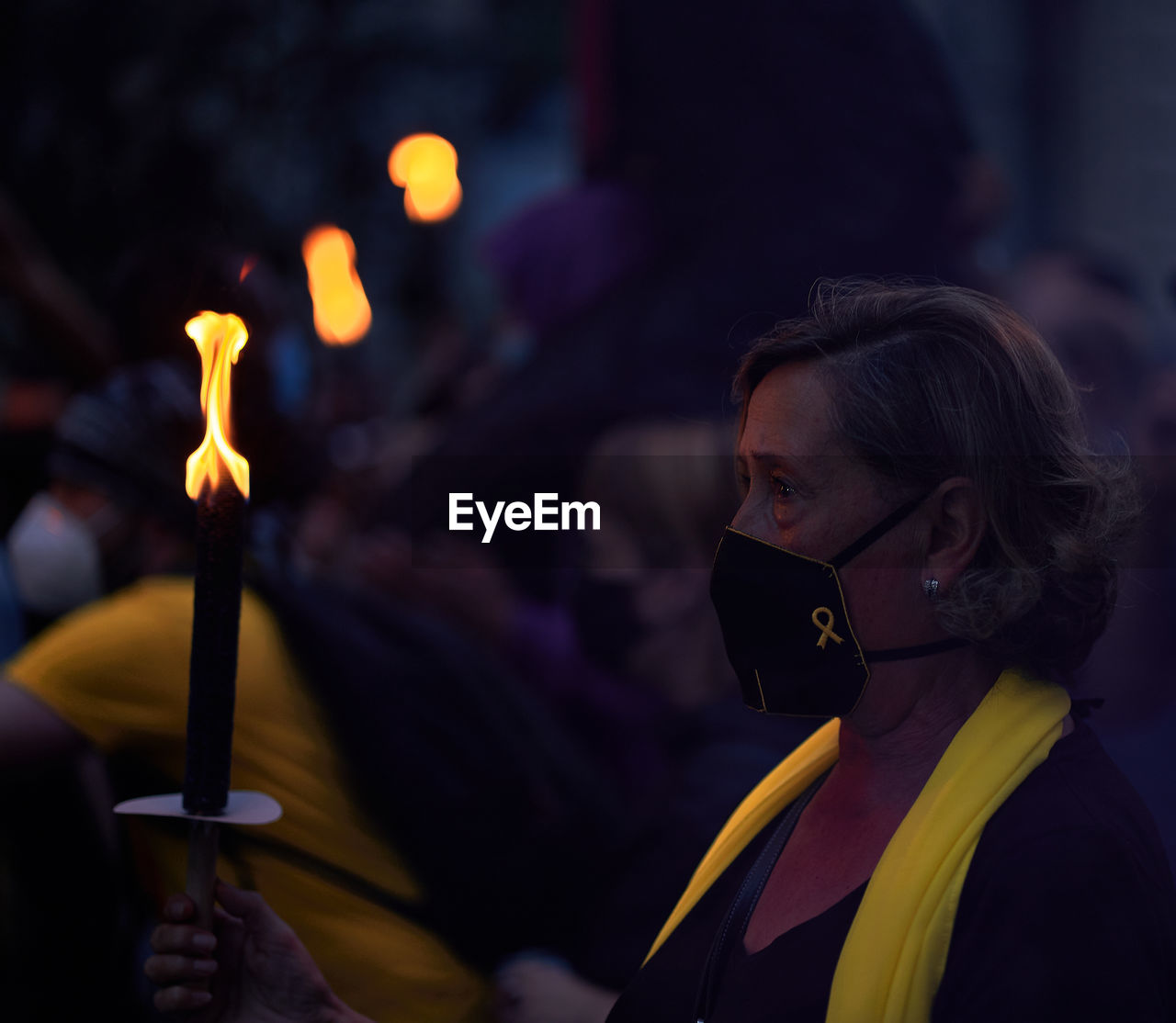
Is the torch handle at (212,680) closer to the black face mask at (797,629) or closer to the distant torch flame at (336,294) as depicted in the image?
the black face mask at (797,629)

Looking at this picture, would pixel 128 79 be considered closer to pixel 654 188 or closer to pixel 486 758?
pixel 654 188

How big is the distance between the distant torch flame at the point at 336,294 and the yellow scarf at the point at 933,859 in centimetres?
157

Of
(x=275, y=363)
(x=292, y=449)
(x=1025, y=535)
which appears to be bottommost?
(x=1025, y=535)

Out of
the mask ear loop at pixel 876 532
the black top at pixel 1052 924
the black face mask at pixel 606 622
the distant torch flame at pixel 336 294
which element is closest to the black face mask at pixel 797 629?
the mask ear loop at pixel 876 532

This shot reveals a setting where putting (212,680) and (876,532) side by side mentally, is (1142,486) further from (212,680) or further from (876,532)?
(212,680)

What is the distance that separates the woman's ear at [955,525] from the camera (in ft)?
4.04

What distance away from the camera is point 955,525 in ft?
4.07

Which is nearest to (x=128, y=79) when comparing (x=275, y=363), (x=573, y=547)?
(x=275, y=363)

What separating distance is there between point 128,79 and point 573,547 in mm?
6428

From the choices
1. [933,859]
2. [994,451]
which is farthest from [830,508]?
[933,859]

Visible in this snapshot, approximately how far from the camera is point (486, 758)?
6.77 feet

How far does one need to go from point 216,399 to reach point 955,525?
2.72 ft

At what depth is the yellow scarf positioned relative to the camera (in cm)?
111

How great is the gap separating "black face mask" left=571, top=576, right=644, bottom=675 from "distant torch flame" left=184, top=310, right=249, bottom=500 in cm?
96
